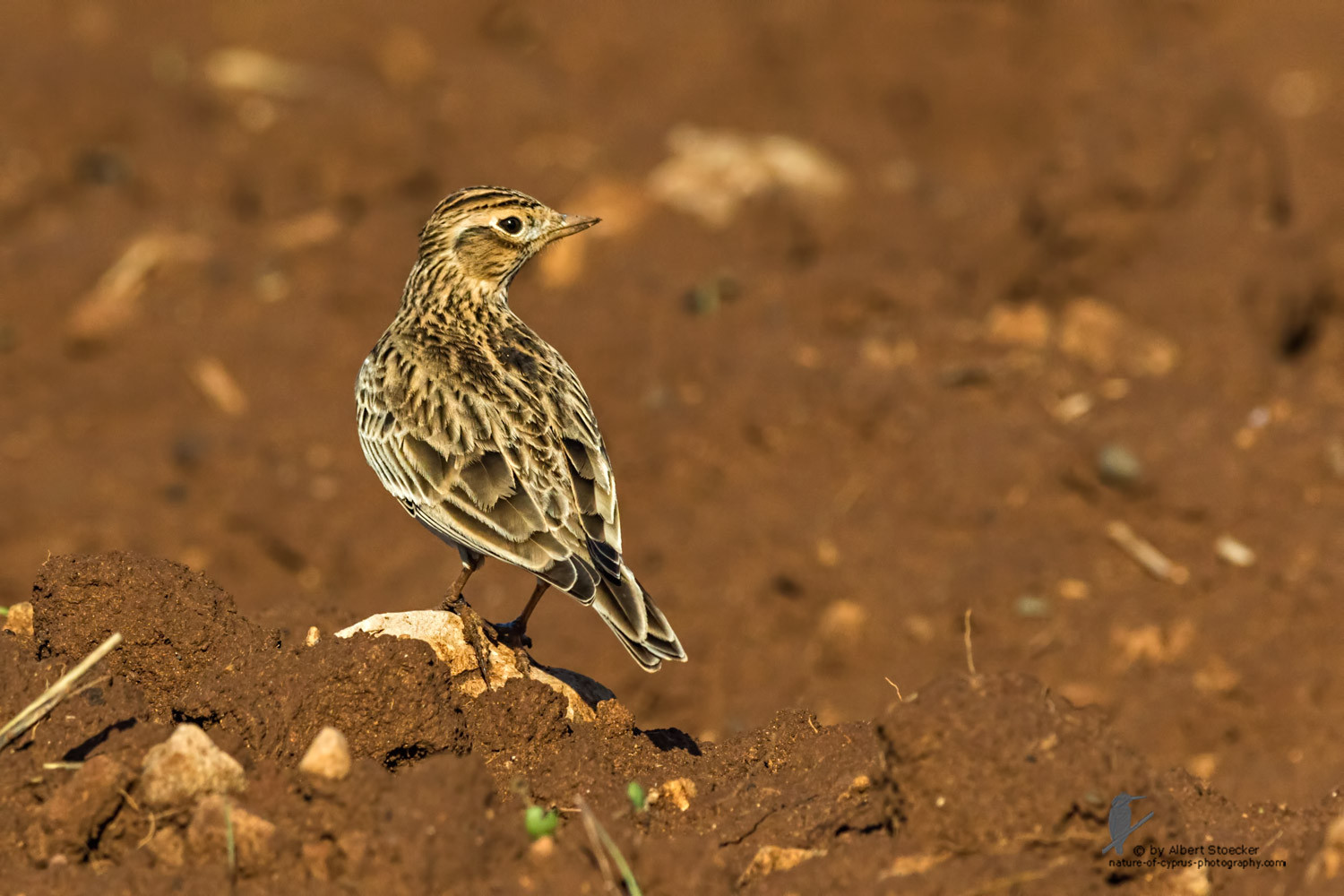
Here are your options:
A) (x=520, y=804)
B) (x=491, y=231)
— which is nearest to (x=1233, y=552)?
(x=491, y=231)

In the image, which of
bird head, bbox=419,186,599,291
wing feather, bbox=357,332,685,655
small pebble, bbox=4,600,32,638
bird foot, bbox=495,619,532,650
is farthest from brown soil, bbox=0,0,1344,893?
bird head, bbox=419,186,599,291

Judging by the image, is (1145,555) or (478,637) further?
(1145,555)

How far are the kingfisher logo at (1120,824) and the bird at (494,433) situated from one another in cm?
194

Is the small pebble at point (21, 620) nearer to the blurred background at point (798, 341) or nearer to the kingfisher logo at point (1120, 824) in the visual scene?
the blurred background at point (798, 341)

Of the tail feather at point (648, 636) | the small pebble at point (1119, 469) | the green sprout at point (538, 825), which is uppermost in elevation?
the small pebble at point (1119, 469)

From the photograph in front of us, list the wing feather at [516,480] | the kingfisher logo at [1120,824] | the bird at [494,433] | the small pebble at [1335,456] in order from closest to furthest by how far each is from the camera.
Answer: the kingfisher logo at [1120,824]
the wing feather at [516,480]
the bird at [494,433]
the small pebble at [1335,456]

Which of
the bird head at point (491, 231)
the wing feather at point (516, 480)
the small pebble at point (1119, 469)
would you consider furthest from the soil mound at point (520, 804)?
the small pebble at point (1119, 469)

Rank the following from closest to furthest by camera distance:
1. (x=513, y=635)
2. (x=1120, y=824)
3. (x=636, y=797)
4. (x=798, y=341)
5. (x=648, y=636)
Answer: (x=1120, y=824) → (x=636, y=797) → (x=648, y=636) → (x=513, y=635) → (x=798, y=341)

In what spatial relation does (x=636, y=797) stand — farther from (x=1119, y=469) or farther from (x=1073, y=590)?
(x=1119, y=469)

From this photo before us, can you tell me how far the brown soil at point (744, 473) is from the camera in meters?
4.24

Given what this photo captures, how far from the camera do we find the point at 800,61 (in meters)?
18.6

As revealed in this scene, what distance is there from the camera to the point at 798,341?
11758 millimetres

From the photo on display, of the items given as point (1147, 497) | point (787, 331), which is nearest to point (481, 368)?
point (1147, 497)

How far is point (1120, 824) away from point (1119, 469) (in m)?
5.82
